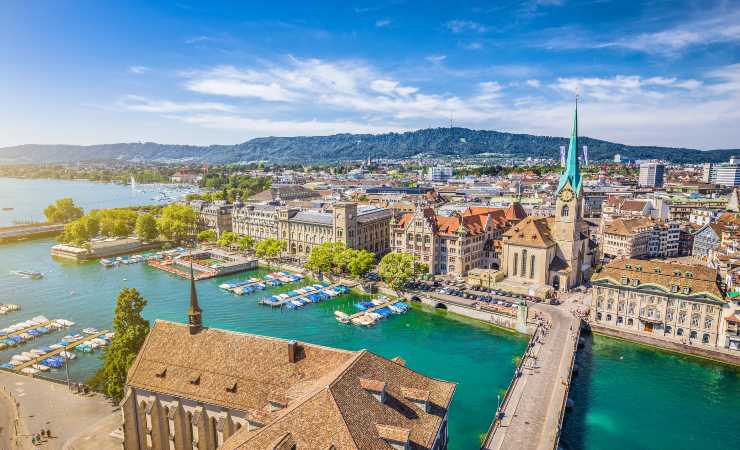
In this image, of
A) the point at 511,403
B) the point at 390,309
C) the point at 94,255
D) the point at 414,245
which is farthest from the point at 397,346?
the point at 94,255

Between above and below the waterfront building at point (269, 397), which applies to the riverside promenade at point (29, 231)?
below

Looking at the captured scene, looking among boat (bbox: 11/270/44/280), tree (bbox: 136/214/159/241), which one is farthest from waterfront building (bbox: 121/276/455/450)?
tree (bbox: 136/214/159/241)

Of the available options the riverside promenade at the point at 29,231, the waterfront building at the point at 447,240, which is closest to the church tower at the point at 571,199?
the waterfront building at the point at 447,240

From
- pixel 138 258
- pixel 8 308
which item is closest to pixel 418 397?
pixel 8 308

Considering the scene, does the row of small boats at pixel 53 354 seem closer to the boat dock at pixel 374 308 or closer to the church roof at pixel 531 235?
the boat dock at pixel 374 308

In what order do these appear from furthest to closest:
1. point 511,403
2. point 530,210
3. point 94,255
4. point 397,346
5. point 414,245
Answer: point 530,210, point 94,255, point 414,245, point 397,346, point 511,403

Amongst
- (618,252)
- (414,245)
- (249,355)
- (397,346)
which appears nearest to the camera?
(249,355)

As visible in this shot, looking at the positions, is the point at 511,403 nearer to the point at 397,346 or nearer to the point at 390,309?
the point at 397,346
